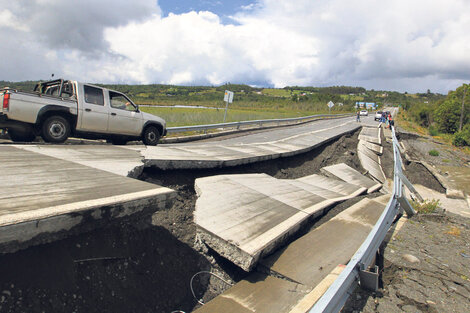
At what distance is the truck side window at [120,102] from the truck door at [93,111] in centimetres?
37

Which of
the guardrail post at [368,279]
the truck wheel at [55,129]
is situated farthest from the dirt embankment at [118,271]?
the truck wheel at [55,129]

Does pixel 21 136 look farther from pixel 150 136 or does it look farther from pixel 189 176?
pixel 189 176

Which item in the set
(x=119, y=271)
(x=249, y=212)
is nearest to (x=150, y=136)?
(x=249, y=212)

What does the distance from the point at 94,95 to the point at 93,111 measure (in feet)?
1.85

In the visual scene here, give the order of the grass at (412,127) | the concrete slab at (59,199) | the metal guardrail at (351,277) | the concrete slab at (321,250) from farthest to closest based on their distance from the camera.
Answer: the grass at (412,127)
the concrete slab at (321,250)
the concrete slab at (59,199)
the metal guardrail at (351,277)

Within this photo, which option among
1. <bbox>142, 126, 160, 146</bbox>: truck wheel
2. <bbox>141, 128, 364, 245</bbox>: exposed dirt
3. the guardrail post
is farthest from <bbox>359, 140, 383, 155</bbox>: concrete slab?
the guardrail post

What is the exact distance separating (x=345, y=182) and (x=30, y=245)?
334 inches

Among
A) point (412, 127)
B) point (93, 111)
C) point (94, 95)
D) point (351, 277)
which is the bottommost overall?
point (351, 277)

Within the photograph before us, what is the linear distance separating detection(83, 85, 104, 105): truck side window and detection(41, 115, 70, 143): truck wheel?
992 millimetres

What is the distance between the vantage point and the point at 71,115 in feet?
28.2

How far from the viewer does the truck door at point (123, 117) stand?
9.50m

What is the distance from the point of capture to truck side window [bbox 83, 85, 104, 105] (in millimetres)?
9000

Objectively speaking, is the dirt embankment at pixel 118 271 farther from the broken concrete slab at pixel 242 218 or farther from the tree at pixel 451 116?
the tree at pixel 451 116

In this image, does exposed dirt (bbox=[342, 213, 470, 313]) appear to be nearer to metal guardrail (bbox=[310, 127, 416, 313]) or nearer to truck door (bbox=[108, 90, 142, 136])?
metal guardrail (bbox=[310, 127, 416, 313])
